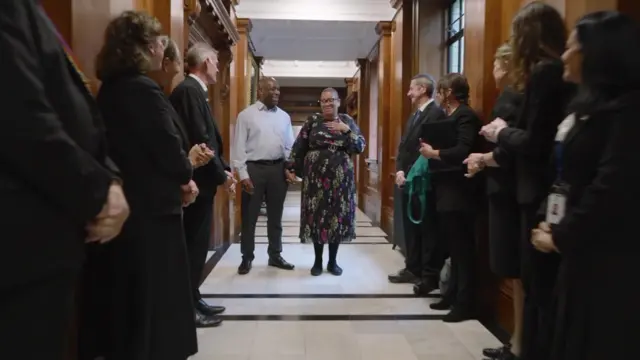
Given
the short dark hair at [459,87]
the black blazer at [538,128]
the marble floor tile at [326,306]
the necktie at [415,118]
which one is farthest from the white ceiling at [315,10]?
the black blazer at [538,128]

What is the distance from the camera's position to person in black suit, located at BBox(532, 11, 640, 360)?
1482 mm

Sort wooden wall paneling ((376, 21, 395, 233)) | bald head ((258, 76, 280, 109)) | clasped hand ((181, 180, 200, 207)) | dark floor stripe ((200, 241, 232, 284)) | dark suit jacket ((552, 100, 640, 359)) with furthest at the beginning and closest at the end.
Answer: wooden wall paneling ((376, 21, 395, 233))
bald head ((258, 76, 280, 109))
dark floor stripe ((200, 241, 232, 284))
clasped hand ((181, 180, 200, 207))
dark suit jacket ((552, 100, 640, 359))

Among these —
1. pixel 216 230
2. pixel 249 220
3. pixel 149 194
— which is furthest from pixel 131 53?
pixel 216 230

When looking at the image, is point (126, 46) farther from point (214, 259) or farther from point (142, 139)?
point (214, 259)

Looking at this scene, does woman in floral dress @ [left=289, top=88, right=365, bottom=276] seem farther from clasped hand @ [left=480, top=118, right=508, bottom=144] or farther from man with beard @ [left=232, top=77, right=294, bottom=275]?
clasped hand @ [left=480, top=118, right=508, bottom=144]

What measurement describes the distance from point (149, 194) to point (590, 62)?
1.41m

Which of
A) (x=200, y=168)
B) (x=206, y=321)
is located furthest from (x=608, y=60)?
(x=206, y=321)

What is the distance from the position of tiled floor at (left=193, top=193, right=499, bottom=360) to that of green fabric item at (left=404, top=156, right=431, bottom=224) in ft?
1.97

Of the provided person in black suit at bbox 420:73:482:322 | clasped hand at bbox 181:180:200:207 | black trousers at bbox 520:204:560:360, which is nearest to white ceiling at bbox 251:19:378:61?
person in black suit at bbox 420:73:482:322

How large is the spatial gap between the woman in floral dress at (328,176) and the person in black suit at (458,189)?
1.04m

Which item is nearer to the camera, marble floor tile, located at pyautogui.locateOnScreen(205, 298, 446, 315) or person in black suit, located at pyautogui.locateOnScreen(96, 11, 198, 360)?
person in black suit, located at pyautogui.locateOnScreen(96, 11, 198, 360)

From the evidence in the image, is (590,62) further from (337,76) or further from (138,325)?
(337,76)

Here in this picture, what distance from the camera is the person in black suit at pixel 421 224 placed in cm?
390

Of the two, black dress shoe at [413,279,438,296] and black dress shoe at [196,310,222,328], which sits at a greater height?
black dress shoe at [413,279,438,296]
